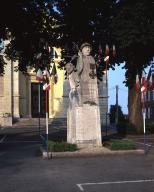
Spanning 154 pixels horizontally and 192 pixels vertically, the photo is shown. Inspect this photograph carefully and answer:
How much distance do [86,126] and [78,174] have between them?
7.51m

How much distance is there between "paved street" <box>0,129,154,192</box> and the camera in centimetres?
1443

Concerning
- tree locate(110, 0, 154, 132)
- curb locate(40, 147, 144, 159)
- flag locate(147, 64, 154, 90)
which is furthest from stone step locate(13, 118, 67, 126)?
curb locate(40, 147, 144, 159)

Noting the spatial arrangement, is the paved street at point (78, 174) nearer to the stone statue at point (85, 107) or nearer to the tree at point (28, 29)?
the stone statue at point (85, 107)

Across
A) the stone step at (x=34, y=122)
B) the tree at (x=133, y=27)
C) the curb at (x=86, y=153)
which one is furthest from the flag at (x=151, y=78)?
the stone step at (x=34, y=122)

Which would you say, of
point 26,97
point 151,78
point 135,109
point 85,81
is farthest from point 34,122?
point 85,81

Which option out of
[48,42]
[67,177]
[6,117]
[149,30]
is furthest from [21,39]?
[6,117]

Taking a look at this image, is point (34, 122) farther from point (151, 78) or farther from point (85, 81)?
point (85, 81)

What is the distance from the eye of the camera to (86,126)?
2439 centimetres

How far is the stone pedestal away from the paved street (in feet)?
7.11

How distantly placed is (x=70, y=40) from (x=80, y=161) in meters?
16.6

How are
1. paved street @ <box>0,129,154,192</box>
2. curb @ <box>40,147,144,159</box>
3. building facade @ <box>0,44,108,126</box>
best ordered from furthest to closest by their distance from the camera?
building facade @ <box>0,44,108,126</box>, curb @ <box>40,147,144,159</box>, paved street @ <box>0,129,154,192</box>

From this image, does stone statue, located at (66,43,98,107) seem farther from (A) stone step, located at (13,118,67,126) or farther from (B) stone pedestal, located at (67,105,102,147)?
(A) stone step, located at (13,118,67,126)

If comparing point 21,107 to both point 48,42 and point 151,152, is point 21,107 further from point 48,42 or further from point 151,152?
point 151,152

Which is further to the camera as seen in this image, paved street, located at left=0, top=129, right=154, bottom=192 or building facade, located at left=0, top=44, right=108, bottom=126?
building facade, located at left=0, top=44, right=108, bottom=126
